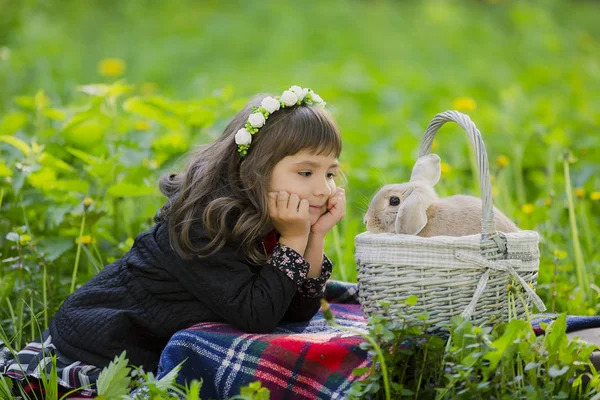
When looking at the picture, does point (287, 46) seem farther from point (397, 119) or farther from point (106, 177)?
point (106, 177)

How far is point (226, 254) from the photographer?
215 centimetres

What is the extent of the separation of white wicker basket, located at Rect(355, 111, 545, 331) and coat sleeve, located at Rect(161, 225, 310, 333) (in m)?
0.29

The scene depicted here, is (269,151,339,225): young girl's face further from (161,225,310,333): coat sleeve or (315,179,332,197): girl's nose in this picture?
(161,225,310,333): coat sleeve

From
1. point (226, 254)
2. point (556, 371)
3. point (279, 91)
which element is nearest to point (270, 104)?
point (226, 254)

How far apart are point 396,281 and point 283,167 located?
Result: 0.54m

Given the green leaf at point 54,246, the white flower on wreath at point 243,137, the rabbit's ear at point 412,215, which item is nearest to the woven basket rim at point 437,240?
the rabbit's ear at point 412,215

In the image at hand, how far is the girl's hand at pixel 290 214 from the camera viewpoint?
2.16m

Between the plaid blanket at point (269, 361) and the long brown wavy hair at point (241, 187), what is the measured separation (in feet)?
0.90

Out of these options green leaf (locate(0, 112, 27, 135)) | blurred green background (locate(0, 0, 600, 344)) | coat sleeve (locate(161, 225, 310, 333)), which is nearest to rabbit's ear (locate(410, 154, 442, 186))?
blurred green background (locate(0, 0, 600, 344))

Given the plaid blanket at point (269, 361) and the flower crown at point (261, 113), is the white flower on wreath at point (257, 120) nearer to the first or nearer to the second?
the flower crown at point (261, 113)

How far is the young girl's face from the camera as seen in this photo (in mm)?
2219

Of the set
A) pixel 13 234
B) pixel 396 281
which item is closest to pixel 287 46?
pixel 13 234

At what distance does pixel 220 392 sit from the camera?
1996mm

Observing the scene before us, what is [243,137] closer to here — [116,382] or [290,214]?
[290,214]
